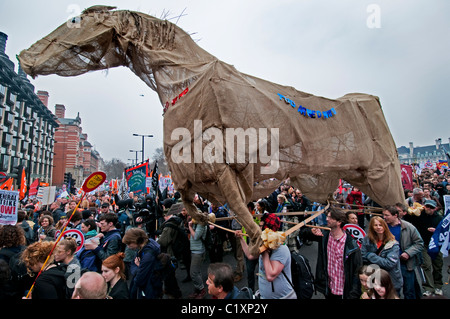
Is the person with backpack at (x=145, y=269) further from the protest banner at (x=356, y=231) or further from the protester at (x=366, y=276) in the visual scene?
the protest banner at (x=356, y=231)

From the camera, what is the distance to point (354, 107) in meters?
5.22

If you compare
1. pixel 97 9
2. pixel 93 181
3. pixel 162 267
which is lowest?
pixel 162 267

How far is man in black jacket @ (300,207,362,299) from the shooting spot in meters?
3.42

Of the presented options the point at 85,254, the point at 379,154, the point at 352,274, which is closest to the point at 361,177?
the point at 379,154

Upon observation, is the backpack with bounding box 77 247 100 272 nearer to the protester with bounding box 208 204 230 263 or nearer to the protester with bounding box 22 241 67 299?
the protester with bounding box 22 241 67 299

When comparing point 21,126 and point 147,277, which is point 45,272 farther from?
point 21,126

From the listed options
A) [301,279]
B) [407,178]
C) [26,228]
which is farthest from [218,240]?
[407,178]

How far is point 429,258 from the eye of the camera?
4.91 meters

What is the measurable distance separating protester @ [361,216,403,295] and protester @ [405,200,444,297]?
196 centimetres

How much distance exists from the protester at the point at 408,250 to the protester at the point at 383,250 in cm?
52

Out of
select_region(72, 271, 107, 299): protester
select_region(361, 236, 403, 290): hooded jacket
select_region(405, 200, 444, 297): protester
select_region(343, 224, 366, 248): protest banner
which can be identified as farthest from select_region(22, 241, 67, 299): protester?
select_region(405, 200, 444, 297): protester

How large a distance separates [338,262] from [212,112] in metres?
2.70
